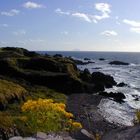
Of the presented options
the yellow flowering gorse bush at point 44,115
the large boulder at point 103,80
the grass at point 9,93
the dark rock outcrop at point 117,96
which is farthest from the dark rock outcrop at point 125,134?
the large boulder at point 103,80

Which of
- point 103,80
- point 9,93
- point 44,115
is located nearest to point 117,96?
point 103,80

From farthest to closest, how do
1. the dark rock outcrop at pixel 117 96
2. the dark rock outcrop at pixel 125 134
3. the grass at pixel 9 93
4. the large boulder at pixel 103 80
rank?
the large boulder at pixel 103 80
the dark rock outcrop at pixel 117 96
the grass at pixel 9 93
the dark rock outcrop at pixel 125 134

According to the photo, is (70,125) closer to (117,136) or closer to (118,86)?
(117,136)

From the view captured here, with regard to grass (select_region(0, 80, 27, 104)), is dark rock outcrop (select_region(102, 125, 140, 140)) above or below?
above

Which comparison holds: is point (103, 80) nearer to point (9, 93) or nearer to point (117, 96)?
point (117, 96)

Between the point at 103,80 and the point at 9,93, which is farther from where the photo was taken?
the point at 103,80

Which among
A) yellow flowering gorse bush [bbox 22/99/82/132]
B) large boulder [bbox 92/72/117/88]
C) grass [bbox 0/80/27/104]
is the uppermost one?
yellow flowering gorse bush [bbox 22/99/82/132]

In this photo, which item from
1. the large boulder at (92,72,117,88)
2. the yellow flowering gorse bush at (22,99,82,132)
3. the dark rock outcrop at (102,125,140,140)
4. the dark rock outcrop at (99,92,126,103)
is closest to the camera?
the dark rock outcrop at (102,125,140,140)

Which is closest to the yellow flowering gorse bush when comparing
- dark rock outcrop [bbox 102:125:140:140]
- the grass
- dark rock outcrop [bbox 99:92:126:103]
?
dark rock outcrop [bbox 102:125:140:140]

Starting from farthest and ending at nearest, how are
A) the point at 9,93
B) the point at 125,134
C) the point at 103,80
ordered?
the point at 103,80 → the point at 9,93 → the point at 125,134

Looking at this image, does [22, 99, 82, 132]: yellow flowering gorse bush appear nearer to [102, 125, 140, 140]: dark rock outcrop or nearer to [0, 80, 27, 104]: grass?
[102, 125, 140, 140]: dark rock outcrop

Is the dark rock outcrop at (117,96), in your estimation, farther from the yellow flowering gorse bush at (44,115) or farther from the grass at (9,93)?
the yellow flowering gorse bush at (44,115)

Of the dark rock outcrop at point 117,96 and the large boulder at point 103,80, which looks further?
the large boulder at point 103,80

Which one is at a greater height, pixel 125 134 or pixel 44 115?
pixel 125 134
